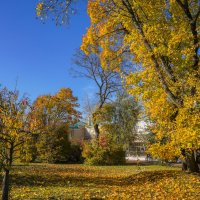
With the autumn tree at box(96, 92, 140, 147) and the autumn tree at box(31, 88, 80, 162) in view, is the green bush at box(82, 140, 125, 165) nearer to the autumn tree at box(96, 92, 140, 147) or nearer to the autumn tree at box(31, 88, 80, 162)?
the autumn tree at box(31, 88, 80, 162)

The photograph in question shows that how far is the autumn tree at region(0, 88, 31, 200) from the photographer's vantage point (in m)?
8.60

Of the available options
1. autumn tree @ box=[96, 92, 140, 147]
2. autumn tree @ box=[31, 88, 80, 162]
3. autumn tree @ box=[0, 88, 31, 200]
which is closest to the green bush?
autumn tree @ box=[31, 88, 80, 162]

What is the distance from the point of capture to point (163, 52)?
38.9 feet

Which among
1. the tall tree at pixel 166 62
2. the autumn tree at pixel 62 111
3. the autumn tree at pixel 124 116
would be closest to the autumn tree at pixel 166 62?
the tall tree at pixel 166 62

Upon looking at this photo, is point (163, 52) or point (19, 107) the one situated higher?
point (163, 52)

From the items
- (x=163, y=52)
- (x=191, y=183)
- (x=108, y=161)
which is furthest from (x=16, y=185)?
(x=108, y=161)

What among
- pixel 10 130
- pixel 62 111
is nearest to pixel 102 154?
pixel 62 111

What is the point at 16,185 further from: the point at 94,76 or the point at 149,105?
the point at 94,76

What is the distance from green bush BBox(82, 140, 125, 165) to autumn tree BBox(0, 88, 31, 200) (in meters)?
20.7

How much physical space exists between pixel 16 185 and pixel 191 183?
20.9 feet

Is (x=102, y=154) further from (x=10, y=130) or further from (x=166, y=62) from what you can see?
(x=10, y=130)

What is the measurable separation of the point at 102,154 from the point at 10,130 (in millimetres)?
21684

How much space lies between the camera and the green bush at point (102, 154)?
97.6 ft

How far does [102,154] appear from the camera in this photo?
29781 mm
